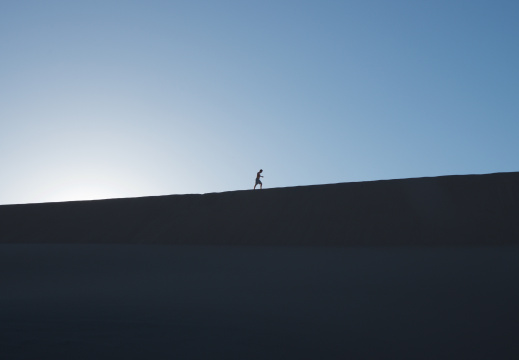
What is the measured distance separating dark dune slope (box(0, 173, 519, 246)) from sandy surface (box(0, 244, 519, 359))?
10.4ft

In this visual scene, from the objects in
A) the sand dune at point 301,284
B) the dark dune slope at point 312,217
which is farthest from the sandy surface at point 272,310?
the dark dune slope at point 312,217

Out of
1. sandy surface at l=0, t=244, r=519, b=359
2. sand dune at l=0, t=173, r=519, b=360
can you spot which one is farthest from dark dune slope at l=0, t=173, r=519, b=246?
sandy surface at l=0, t=244, r=519, b=359

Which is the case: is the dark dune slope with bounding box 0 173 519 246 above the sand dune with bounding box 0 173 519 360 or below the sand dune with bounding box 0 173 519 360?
above

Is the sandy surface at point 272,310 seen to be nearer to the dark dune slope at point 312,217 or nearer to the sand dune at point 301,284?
the sand dune at point 301,284

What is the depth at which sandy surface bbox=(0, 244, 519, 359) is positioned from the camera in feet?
9.64

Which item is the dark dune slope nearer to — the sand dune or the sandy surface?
the sand dune

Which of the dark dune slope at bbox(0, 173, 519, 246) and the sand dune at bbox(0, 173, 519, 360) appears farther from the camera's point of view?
the dark dune slope at bbox(0, 173, 519, 246)

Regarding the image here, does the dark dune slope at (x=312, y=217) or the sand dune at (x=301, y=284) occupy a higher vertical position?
the dark dune slope at (x=312, y=217)

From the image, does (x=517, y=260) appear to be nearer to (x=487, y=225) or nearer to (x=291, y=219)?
(x=487, y=225)

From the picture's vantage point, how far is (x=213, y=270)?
691 centimetres

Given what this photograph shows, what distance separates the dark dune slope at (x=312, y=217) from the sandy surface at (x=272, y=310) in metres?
3.17

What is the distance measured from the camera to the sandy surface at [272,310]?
2.94 metres

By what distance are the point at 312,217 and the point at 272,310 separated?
8.56m

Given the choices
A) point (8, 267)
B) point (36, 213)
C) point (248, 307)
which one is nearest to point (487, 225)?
point (248, 307)
